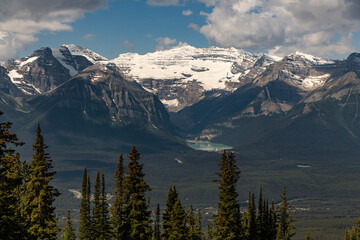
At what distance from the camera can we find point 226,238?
81812mm

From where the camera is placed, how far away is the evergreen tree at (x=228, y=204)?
80.4 m

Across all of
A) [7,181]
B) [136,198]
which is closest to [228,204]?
[136,198]

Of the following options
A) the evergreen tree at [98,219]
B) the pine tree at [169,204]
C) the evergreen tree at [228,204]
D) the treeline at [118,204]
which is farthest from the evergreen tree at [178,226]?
the evergreen tree at [98,219]

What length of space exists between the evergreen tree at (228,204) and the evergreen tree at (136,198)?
10904 mm

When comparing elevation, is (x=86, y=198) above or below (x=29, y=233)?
above

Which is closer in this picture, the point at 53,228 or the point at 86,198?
the point at 53,228

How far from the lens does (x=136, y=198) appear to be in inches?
3088

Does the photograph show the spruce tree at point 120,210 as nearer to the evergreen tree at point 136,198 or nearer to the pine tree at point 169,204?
the evergreen tree at point 136,198

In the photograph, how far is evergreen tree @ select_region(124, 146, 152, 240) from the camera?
7744 centimetres

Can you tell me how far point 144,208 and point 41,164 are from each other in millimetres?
17098

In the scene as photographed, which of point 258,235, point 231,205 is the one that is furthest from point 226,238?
point 258,235

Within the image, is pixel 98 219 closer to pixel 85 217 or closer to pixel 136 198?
pixel 85 217

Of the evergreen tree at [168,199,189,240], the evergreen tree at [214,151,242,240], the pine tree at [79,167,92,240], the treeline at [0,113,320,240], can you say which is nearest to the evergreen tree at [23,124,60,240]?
the treeline at [0,113,320,240]

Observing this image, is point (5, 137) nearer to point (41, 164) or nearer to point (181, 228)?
point (41, 164)
